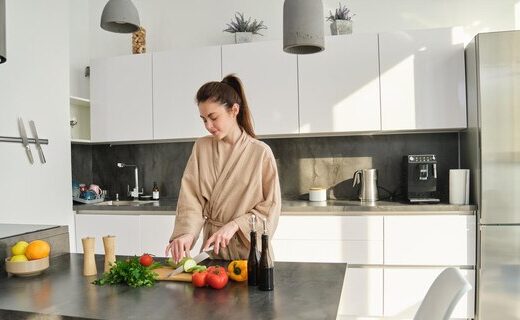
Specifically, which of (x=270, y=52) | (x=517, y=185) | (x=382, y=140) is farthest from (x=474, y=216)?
(x=270, y=52)

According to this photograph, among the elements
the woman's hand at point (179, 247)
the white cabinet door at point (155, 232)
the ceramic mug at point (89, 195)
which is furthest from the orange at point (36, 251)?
the ceramic mug at point (89, 195)

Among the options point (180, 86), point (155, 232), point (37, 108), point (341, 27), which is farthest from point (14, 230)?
point (341, 27)

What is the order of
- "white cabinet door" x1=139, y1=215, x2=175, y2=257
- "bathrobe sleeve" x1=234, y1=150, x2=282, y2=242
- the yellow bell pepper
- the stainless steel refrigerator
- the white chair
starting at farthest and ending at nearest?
"white cabinet door" x1=139, y1=215, x2=175, y2=257, the stainless steel refrigerator, "bathrobe sleeve" x1=234, y1=150, x2=282, y2=242, the yellow bell pepper, the white chair

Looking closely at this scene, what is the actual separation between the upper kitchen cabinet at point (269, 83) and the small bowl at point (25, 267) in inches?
86.2

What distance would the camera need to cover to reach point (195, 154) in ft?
6.93

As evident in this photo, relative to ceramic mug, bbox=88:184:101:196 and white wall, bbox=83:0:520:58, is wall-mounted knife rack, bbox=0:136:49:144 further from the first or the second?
white wall, bbox=83:0:520:58

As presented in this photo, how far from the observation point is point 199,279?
5.02 feet

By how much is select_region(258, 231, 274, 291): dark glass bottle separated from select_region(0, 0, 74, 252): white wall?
2.22 meters

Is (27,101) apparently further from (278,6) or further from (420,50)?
(420,50)

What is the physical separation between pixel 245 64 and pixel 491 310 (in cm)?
249

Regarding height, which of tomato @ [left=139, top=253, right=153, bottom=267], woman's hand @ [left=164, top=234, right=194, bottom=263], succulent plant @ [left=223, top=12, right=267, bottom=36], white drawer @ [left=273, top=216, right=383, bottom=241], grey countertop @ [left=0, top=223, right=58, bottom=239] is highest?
succulent plant @ [left=223, top=12, right=267, bottom=36]

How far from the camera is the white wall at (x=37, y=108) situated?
3.05 m

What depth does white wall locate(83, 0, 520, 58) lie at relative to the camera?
3641 mm

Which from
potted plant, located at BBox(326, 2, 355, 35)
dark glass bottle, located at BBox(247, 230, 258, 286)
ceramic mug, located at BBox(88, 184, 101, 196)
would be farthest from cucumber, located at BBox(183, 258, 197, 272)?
ceramic mug, located at BBox(88, 184, 101, 196)
